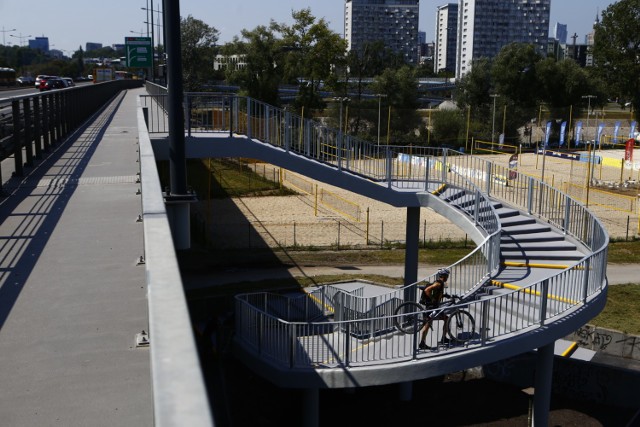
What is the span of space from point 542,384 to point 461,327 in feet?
8.51

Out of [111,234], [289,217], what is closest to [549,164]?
[289,217]

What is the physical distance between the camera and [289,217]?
3706 cm

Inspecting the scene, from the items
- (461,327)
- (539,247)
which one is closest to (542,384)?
(461,327)

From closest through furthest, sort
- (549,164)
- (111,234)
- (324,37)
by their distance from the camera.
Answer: (111,234) < (549,164) < (324,37)

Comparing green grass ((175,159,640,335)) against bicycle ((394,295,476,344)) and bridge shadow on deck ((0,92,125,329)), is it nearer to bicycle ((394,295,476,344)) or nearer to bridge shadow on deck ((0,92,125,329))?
bridge shadow on deck ((0,92,125,329))

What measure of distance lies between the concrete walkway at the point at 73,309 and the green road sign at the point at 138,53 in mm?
57596

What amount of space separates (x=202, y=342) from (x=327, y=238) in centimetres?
1657

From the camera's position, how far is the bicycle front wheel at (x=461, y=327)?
1264cm

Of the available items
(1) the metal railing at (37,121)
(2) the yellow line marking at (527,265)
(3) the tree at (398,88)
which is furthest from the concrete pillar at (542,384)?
(3) the tree at (398,88)

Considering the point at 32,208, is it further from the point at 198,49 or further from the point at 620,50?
the point at 198,49

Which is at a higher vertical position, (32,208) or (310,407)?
(32,208)

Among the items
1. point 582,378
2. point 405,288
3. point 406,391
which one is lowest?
point 406,391

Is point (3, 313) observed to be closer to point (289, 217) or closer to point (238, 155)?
point (238, 155)

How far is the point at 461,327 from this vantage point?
42.3 feet
